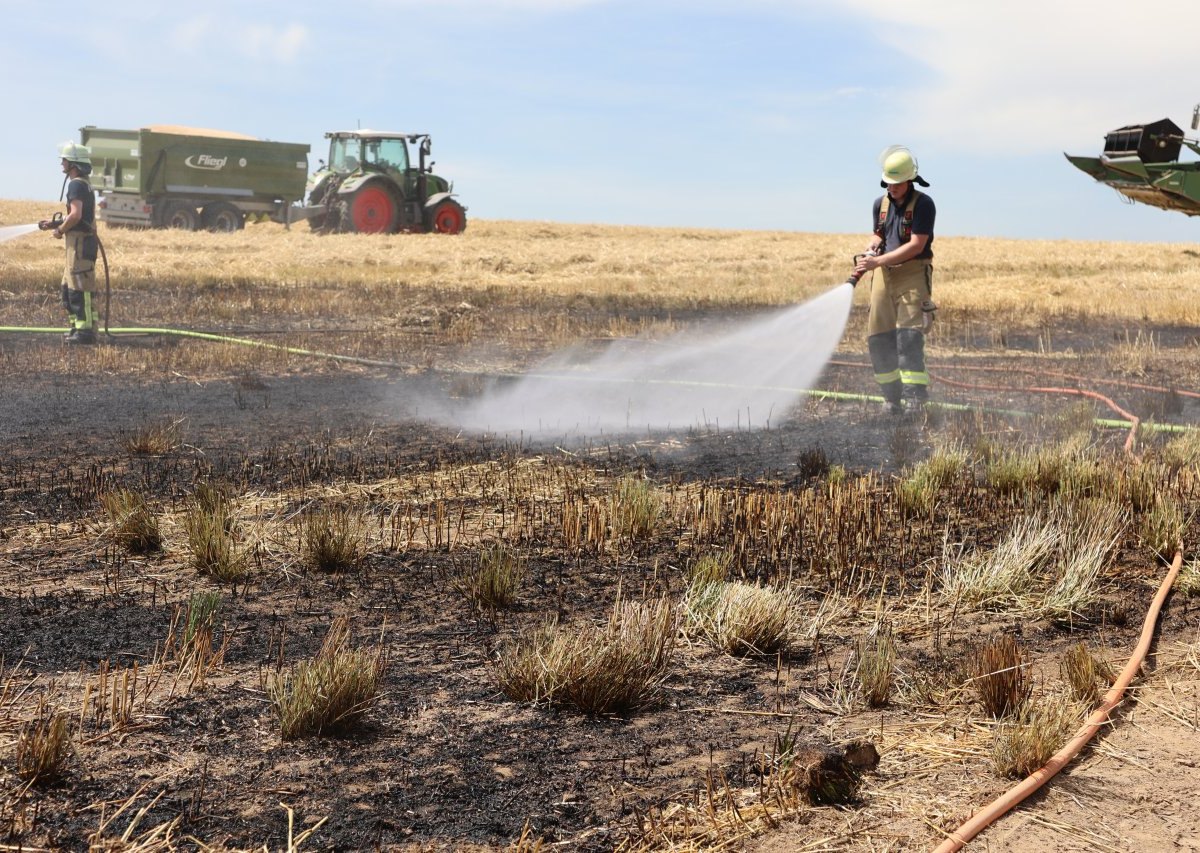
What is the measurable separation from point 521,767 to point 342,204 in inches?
1099

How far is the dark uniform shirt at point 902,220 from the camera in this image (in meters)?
8.66

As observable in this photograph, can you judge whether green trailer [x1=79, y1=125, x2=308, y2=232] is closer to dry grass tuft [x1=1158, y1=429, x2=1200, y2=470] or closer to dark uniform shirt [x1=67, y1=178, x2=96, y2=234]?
dark uniform shirt [x1=67, y1=178, x2=96, y2=234]

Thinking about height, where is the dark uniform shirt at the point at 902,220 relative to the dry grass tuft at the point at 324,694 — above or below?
above

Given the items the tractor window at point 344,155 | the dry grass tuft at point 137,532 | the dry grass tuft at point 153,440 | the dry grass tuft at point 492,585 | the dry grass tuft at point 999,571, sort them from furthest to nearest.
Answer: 1. the tractor window at point 344,155
2. the dry grass tuft at point 153,440
3. the dry grass tuft at point 137,532
4. the dry grass tuft at point 999,571
5. the dry grass tuft at point 492,585

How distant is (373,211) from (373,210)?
0.08 feet

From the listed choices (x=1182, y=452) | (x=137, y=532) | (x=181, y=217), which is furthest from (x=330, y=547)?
(x=181, y=217)

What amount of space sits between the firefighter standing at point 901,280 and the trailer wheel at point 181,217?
2496 centimetres

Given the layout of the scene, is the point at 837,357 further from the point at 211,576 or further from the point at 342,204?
the point at 342,204

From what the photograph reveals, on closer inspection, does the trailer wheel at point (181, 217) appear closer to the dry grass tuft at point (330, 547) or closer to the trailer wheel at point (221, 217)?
the trailer wheel at point (221, 217)

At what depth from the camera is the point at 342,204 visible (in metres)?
29.7

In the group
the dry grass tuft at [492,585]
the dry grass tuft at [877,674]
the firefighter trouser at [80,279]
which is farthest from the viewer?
the firefighter trouser at [80,279]

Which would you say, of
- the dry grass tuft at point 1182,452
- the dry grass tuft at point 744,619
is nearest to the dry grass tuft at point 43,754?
the dry grass tuft at point 744,619

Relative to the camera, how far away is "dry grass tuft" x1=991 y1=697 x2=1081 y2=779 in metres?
3.23

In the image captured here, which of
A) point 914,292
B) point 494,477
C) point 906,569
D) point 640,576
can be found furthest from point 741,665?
point 914,292
